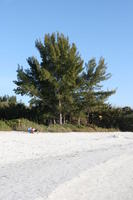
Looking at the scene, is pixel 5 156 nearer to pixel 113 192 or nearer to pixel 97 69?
pixel 113 192

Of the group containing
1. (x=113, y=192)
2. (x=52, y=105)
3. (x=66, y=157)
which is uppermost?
(x=52, y=105)

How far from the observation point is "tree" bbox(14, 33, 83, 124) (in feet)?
86.1

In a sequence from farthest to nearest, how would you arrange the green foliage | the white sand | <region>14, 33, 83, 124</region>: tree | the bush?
<region>14, 33, 83, 124</region>: tree → the bush → the green foliage → the white sand

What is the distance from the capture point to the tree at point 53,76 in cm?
2623

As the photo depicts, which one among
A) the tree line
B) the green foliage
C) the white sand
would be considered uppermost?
the tree line

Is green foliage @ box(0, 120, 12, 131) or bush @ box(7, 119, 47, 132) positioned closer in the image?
green foliage @ box(0, 120, 12, 131)

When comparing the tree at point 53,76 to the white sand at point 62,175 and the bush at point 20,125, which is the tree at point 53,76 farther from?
the white sand at point 62,175

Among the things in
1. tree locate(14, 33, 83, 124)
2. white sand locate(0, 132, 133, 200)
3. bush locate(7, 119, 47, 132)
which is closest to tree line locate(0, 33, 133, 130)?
tree locate(14, 33, 83, 124)

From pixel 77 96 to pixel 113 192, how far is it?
20.1 m

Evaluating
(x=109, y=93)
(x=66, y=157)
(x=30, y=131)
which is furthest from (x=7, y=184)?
(x=109, y=93)

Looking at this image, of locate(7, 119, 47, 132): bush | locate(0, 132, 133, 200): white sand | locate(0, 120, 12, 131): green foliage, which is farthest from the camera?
locate(7, 119, 47, 132): bush

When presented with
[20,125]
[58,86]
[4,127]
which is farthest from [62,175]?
[58,86]

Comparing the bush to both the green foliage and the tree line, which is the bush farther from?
the tree line

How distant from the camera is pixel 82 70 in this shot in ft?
92.1
